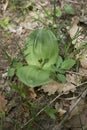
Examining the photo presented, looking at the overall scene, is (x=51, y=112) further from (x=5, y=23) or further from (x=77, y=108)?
(x=5, y=23)

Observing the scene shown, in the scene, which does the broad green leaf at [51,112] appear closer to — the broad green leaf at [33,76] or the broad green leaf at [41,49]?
the broad green leaf at [33,76]

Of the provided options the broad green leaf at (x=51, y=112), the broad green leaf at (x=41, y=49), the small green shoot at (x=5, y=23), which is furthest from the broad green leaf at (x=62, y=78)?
the small green shoot at (x=5, y=23)

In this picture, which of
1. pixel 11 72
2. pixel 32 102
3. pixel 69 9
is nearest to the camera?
pixel 32 102

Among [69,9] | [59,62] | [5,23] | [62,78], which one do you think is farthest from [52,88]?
[69,9]

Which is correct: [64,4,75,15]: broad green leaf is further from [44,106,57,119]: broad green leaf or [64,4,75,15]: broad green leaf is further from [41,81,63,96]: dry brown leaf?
[44,106,57,119]: broad green leaf

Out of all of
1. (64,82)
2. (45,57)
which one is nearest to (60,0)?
(45,57)

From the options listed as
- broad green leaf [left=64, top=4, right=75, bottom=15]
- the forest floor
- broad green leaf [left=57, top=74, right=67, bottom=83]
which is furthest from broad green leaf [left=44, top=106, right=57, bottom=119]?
broad green leaf [left=64, top=4, right=75, bottom=15]
